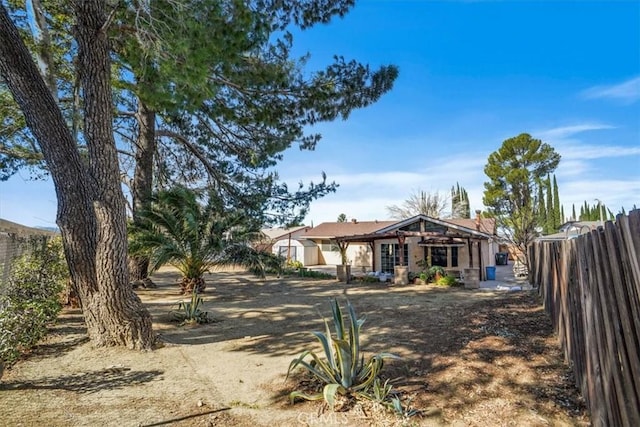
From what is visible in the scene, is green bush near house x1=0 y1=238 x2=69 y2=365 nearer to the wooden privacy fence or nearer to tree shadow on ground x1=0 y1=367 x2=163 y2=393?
tree shadow on ground x1=0 y1=367 x2=163 y2=393

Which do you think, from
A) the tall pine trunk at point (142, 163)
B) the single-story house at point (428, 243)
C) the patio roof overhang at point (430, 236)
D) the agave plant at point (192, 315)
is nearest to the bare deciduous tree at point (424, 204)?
the single-story house at point (428, 243)

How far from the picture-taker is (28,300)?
18.1 feet

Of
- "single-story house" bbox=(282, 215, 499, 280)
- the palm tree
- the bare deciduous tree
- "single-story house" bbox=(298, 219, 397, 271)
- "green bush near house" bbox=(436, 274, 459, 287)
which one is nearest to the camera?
the palm tree

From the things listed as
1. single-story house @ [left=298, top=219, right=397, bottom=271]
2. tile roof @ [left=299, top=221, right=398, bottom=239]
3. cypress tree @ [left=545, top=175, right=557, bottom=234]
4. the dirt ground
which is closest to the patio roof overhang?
the dirt ground

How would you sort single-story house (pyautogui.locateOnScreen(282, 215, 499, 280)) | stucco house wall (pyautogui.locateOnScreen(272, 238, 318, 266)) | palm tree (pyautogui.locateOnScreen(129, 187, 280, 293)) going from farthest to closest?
stucco house wall (pyautogui.locateOnScreen(272, 238, 318, 266)) < single-story house (pyautogui.locateOnScreen(282, 215, 499, 280)) < palm tree (pyautogui.locateOnScreen(129, 187, 280, 293))

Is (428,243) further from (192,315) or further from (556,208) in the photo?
(556,208)

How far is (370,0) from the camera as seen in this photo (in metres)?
8.04

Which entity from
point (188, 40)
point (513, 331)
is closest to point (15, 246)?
point (188, 40)

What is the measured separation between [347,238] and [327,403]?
14.9 m

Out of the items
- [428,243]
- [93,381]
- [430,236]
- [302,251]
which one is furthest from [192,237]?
[302,251]

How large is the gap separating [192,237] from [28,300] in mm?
5515

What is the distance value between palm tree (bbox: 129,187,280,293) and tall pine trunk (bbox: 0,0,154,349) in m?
4.48

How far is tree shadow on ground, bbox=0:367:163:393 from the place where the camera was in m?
3.97

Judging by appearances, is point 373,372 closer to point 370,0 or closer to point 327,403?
point 327,403
